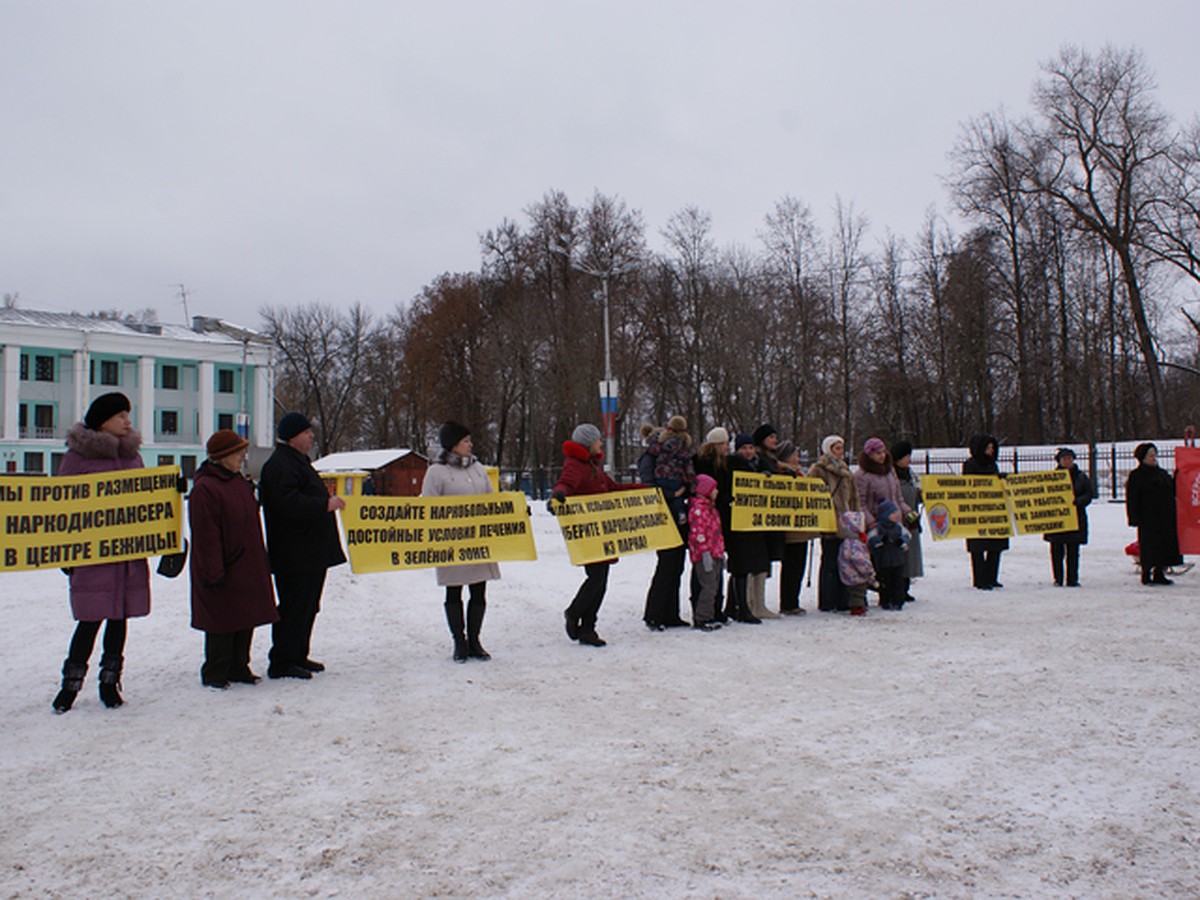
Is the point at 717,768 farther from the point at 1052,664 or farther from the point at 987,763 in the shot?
the point at 1052,664

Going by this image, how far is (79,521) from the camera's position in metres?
6.39

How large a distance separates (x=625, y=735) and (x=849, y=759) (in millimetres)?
1225

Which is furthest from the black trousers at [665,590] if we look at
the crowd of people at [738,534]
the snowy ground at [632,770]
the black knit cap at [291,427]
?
the black knit cap at [291,427]

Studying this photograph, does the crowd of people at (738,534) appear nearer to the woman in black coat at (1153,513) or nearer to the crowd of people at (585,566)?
the crowd of people at (585,566)

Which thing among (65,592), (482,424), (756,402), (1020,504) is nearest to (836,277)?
(756,402)

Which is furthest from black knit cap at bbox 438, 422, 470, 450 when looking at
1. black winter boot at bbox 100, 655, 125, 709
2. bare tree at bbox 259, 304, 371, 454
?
bare tree at bbox 259, 304, 371, 454

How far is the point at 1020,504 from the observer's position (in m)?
12.1

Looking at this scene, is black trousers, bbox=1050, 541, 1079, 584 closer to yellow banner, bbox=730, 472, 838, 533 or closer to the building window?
yellow banner, bbox=730, 472, 838, 533

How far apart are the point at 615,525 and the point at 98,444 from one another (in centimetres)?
423

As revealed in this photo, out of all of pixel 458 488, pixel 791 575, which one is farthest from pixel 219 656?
pixel 791 575

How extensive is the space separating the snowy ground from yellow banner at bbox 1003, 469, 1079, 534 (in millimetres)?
3599

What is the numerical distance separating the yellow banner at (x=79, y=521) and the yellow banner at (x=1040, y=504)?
32.2ft

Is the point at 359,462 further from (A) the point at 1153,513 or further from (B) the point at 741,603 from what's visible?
(A) the point at 1153,513

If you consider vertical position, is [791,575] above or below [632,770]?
above
